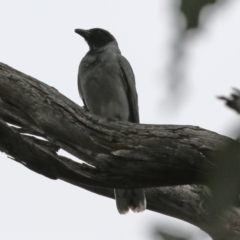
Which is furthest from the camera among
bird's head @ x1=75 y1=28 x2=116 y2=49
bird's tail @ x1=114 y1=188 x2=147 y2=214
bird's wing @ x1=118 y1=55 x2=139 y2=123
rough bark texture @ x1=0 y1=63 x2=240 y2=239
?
Answer: bird's head @ x1=75 y1=28 x2=116 y2=49

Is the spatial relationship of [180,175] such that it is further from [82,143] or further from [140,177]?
[82,143]

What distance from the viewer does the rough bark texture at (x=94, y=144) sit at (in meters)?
4.41

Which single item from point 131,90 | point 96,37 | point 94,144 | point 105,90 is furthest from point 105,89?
point 94,144

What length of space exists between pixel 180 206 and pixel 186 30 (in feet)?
17.9

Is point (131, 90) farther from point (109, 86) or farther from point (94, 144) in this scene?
point (94, 144)

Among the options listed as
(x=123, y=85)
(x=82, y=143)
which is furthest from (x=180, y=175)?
(x=123, y=85)

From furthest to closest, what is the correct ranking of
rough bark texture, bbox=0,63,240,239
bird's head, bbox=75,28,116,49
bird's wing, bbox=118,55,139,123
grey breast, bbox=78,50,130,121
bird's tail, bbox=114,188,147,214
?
bird's head, bbox=75,28,116,49
bird's wing, bbox=118,55,139,123
grey breast, bbox=78,50,130,121
bird's tail, bbox=114,188,147,214
rough bark texture, bbox=0,63,240,239

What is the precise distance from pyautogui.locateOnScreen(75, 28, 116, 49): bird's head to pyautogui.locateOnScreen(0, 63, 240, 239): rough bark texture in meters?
3.64

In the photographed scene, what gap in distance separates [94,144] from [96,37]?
175 inches

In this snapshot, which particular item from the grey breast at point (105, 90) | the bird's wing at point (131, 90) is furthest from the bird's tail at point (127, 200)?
the bird's wing at point (131, 90)

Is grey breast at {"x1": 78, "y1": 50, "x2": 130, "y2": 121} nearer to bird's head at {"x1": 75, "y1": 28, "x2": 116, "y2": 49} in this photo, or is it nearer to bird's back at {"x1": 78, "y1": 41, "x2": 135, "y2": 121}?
bird's back at {"x1": 78, "y1": 41, "x2": 135, "y2": 121}

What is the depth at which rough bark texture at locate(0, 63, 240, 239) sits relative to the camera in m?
4.41

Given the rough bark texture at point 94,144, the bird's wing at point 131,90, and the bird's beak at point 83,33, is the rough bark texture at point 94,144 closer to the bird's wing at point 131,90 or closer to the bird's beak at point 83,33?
the bird's wing at point 131,90

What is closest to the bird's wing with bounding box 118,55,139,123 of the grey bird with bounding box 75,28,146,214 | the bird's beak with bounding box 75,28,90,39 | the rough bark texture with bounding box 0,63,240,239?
the grey bird with bounding box 75,28,146,214
